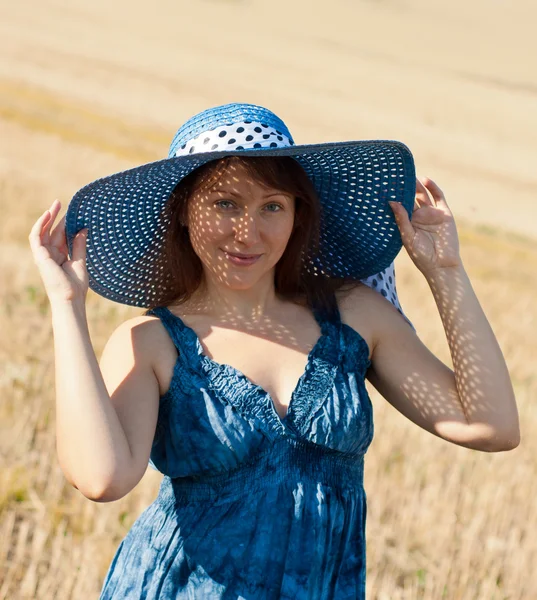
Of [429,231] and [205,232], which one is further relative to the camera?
[429,231]

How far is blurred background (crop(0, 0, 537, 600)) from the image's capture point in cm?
413

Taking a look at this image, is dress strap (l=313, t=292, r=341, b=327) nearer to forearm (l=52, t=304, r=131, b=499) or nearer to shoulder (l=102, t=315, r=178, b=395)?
shoulder (l=102, t=315, r=178, b=395)

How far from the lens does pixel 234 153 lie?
7.51 ft

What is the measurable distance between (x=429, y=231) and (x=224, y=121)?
21.3 inches

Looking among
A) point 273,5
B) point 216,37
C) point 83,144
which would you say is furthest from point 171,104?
point 273,5

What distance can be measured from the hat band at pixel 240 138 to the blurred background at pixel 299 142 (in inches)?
51.0

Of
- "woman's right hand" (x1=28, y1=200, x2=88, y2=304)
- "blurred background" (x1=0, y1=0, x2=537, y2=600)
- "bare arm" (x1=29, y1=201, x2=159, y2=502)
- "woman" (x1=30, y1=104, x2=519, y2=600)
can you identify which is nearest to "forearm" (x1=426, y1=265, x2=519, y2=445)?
"woman" (x1=30, y1=104, x2=519, y2=600)

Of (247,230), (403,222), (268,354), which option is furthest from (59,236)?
(403,222)

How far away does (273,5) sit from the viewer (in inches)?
2414

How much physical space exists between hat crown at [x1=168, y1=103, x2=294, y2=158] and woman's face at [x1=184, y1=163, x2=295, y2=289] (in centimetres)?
10

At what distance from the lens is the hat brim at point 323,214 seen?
2494 millimetres

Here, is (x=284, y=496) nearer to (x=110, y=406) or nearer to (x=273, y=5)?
(x=110, y=406)

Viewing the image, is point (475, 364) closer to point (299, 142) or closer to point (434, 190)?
point (434, 190)

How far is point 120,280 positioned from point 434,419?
0.83 m
